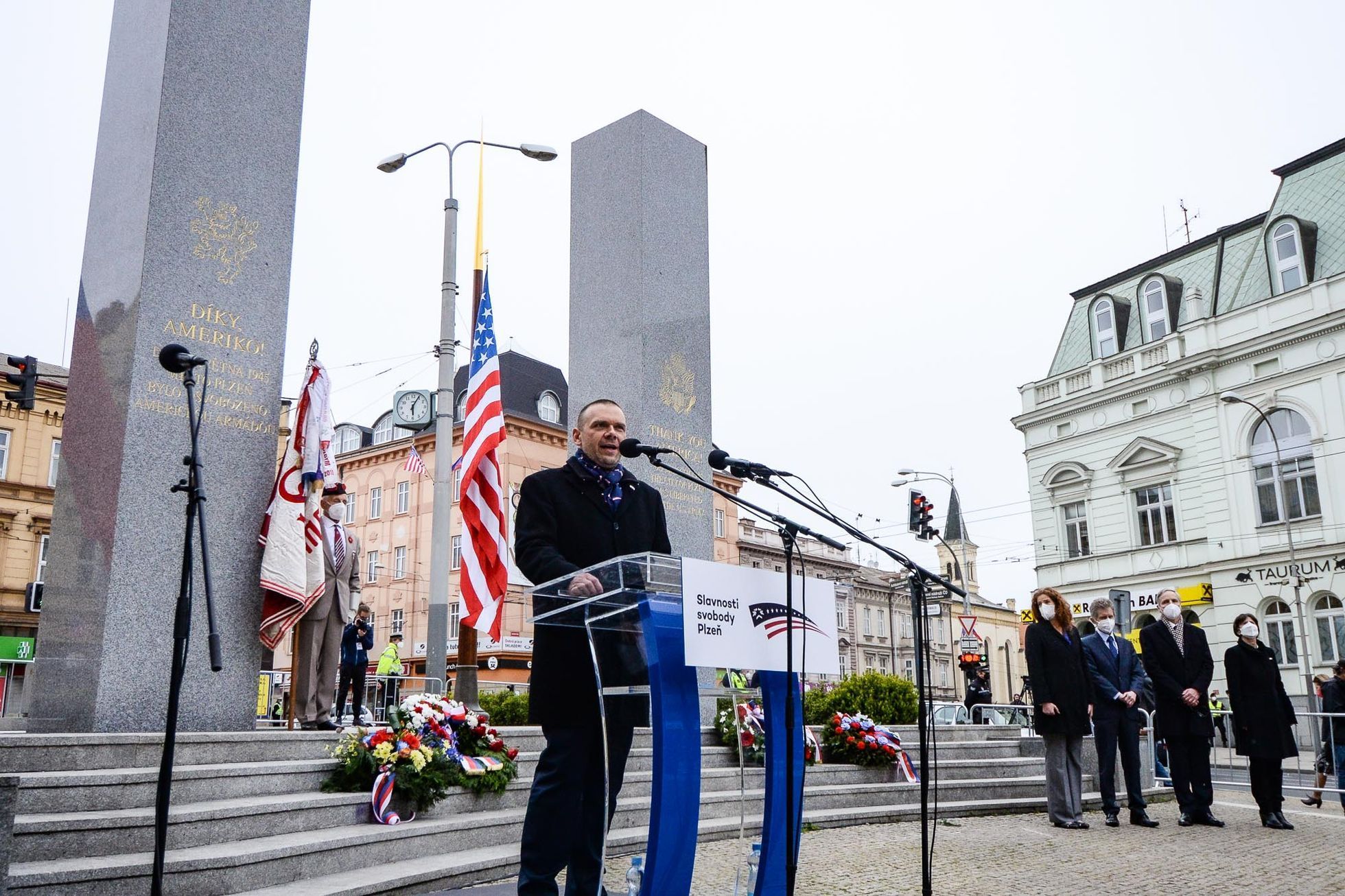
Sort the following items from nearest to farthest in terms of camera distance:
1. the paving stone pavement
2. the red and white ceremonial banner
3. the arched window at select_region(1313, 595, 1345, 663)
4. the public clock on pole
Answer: the paving stone pavement, the red and white ceremonial banner, the public clock on pole, the arched window at select_region(1313, 595, 1345, 663)

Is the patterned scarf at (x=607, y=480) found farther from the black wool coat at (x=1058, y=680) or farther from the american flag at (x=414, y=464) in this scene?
the american flag at (x=414, y=464)

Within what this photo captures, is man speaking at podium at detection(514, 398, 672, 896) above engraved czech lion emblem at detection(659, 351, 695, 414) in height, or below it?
below

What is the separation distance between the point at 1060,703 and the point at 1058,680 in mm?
199

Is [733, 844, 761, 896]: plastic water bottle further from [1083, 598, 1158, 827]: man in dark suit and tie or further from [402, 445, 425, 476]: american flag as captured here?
[402, 445, 425, 476]: american flag

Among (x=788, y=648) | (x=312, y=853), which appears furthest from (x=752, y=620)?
(x=312, y=853)

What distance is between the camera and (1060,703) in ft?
30.2

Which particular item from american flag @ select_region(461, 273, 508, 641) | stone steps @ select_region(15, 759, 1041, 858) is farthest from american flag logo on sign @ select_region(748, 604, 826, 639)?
american flag @ select_region(461, 273, 508, 641)

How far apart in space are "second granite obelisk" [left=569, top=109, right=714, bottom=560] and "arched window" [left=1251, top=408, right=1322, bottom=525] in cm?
2252

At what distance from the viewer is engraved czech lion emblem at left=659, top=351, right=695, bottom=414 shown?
12.3 m

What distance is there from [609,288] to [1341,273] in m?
25.3

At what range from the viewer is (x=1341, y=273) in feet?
94.8

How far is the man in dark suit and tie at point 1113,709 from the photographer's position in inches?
366

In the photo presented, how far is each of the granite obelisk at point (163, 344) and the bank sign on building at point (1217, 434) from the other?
80.3 feet

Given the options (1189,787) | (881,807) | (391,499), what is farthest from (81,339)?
(391,499)
